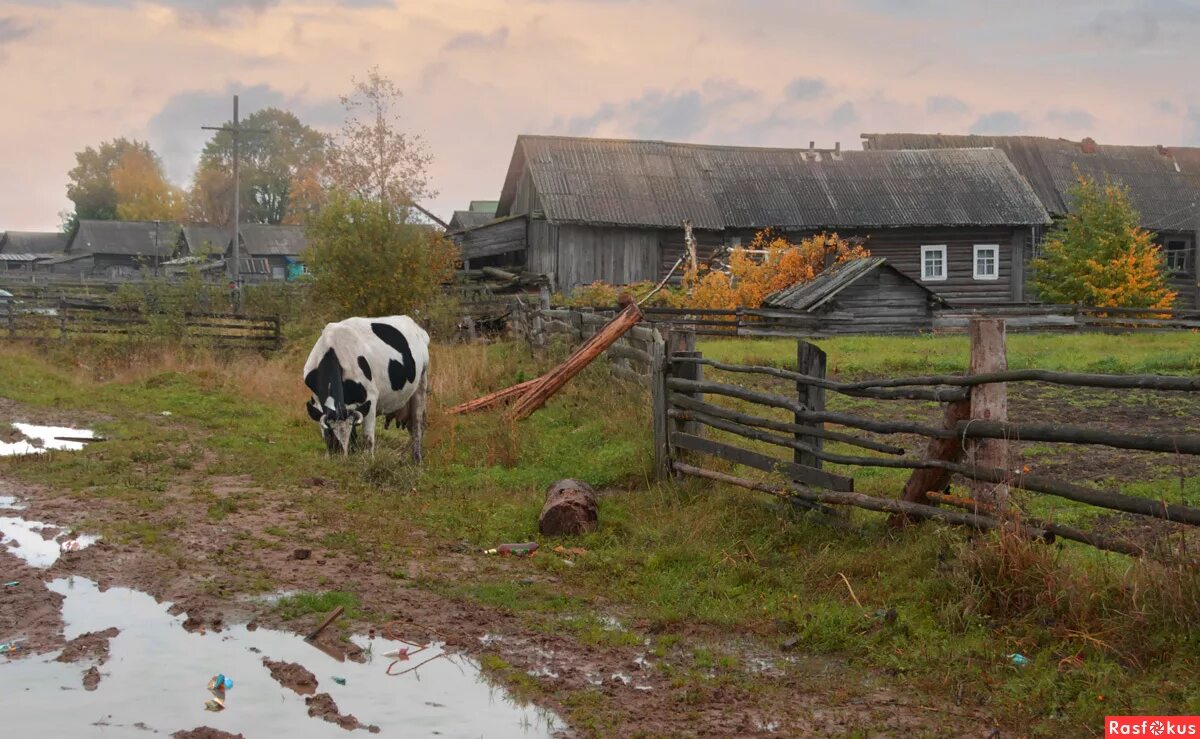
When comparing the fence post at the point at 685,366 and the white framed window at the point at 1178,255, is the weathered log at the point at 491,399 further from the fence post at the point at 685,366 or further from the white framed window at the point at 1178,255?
the white framed window at the point at 1178,255

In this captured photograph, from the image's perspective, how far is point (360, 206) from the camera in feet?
79.7

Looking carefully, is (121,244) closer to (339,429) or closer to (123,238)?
(123,238)

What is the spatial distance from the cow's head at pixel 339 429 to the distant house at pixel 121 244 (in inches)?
2538

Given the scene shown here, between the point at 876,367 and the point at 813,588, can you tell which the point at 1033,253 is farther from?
the point at 813,588

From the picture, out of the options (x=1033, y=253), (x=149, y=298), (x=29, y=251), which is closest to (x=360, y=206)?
(x=149, y=298)

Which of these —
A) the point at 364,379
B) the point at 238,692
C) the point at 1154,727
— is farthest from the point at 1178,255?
the point at 238,692

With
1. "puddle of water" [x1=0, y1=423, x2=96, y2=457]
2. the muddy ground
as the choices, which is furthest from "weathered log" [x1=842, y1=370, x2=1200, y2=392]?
"puddle of water" [x1=0, y1=423, x2=96, y2=457]

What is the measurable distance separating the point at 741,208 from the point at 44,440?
2698cm

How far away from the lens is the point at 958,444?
6949 millimetres

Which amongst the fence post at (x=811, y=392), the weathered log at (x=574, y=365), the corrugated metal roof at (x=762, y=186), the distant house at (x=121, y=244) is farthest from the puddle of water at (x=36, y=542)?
the distant house at (x=121, y=244)

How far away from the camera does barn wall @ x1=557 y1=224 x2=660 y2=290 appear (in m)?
34.8

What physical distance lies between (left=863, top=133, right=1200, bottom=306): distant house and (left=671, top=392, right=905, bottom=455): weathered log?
35665 millimetres

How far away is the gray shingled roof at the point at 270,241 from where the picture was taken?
6988 cm

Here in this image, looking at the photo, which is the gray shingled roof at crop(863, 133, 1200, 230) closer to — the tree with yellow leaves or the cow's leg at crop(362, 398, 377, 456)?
the tree with yellow leaves
